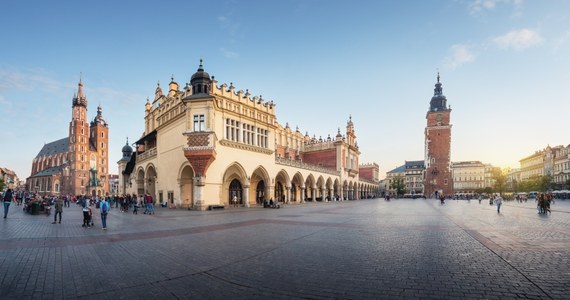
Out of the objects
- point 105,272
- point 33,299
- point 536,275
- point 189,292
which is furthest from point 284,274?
point 536,275

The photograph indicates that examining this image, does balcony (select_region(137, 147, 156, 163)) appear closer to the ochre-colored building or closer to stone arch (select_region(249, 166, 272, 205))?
stone arch (select_region(249, 166, 272, 205))

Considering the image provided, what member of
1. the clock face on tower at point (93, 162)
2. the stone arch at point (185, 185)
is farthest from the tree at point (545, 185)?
the clock face on tower at point (93, 162)

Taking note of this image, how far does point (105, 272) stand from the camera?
723 centimetres

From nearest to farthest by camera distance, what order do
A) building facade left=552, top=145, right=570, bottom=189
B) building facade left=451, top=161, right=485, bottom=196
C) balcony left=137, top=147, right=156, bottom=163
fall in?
balcony left=137, top=147, right=156, bottom=163
building facade left=552, top=145, right=570, bottom=189
building facade left=451, top=161, right=485, bottom=196

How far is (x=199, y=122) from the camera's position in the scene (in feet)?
100

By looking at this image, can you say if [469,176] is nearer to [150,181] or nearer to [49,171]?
[150,181]

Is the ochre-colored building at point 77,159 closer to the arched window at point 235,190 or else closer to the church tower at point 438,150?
the arched window at point 235,190

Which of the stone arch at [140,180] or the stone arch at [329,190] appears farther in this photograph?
the stone arch at [329,190]

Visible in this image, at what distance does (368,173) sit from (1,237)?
10822cm

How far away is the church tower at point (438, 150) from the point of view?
95.4 metres

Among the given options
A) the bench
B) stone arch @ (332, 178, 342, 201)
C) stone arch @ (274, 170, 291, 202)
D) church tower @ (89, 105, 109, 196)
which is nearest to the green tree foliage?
stone arch @ (332, 178, 342, 201)

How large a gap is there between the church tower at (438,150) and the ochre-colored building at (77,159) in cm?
10058

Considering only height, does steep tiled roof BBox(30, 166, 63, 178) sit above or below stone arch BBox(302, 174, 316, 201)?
above

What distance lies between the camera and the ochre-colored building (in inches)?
4031
